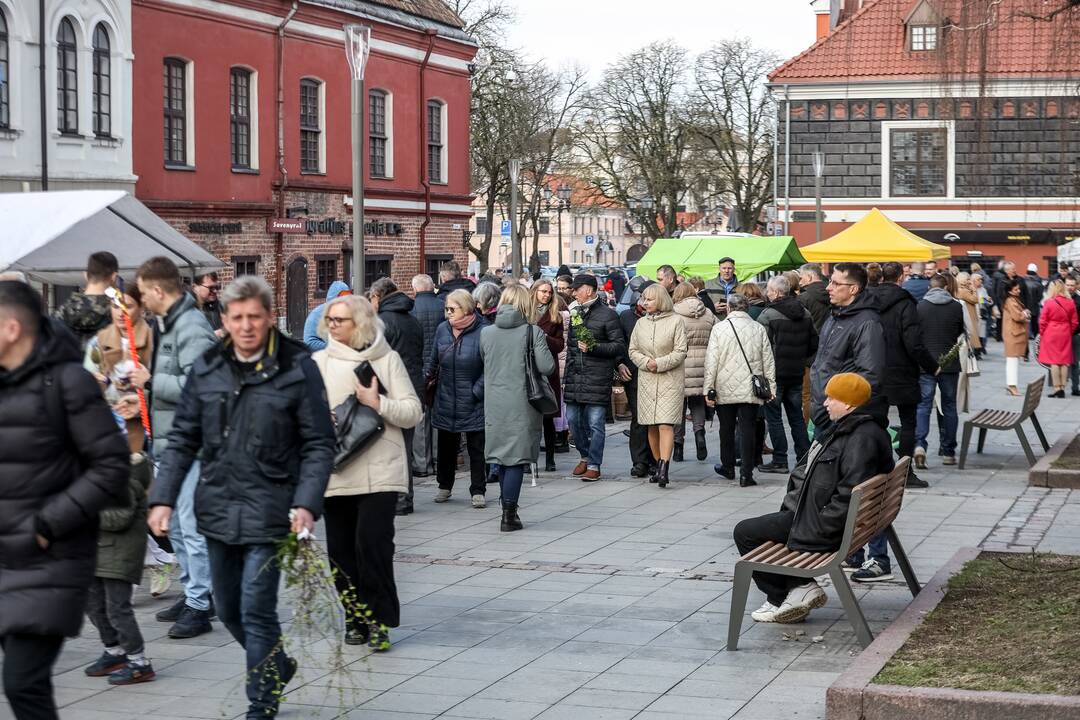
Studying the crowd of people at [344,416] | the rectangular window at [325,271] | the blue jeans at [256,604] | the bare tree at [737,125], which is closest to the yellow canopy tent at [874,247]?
the crowd of people at [344,416]

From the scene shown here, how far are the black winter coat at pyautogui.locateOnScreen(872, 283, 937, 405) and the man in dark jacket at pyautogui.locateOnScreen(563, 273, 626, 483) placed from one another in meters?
2.79

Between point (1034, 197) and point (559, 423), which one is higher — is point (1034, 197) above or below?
above

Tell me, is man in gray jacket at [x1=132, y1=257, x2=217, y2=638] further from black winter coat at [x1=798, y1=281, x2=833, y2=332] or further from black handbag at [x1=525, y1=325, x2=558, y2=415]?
black winter coat at [x1=798, y1=281, x2=833, y2=332]

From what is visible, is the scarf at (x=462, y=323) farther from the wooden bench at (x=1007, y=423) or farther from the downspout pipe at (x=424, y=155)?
the downspout pipe at (x=424, y=155)

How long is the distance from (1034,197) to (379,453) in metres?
4.52

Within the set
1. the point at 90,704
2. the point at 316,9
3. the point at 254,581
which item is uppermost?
the point at 316,9

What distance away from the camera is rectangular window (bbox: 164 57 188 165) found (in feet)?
94.9

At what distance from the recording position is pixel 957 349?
1530 cm

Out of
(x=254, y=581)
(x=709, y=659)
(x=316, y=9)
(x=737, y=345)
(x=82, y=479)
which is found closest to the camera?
(x=82, y=479)

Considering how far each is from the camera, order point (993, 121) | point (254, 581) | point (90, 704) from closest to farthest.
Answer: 1. point (254, 581)
2. point (90, 704)
3. point (993, 121)

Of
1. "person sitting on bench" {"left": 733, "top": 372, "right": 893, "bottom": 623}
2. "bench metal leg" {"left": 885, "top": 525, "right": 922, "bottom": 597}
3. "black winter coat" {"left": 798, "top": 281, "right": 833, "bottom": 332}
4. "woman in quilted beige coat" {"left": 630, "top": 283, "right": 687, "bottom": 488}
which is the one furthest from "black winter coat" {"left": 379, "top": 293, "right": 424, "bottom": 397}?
"black winter coat" {"left": 798, "top": 281, "right": 833, "bottom": 332}

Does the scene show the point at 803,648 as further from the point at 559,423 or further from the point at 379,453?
the point at 559,423

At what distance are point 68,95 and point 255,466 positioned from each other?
860 inches

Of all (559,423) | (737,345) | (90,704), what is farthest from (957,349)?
(90,704)
